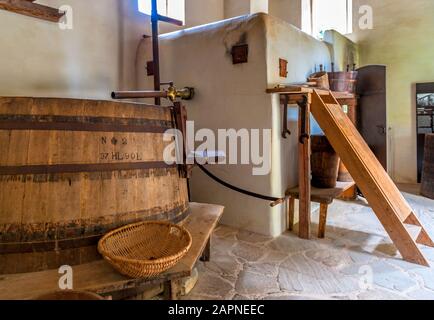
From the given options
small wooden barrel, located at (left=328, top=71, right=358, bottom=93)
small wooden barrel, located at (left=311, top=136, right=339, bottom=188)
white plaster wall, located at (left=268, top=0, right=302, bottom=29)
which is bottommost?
small wooden barrel, located at (left=311, top=136, right=339, bottom=188)

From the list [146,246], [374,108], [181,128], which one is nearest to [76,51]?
[181,128]

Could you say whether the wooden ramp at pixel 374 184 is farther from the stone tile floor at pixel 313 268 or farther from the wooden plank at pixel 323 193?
the wooden plank at pixel 323 193

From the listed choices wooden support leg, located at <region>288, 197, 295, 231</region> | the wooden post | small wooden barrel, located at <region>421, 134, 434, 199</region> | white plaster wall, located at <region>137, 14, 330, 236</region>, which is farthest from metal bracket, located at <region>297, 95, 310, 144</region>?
small wooden barrel, located at <region>421, 134, 434, 199</region>

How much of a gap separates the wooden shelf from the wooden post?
8.55 ft

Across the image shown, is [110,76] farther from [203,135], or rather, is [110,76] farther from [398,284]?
[398,284]

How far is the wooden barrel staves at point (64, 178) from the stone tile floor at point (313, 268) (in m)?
0.81

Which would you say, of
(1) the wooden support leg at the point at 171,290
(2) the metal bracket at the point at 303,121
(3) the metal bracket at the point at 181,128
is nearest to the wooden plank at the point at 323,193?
(2) the metal bracket at the point at 303,121

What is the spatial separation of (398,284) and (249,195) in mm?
1481

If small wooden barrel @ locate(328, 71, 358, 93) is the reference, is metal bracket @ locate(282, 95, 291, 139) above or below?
below

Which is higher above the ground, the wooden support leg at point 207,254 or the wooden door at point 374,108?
the wooden door at point 374,108

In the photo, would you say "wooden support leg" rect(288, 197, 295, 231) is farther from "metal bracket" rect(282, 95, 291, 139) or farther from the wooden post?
"metal bracket" rect(282, 95, 291, 139)

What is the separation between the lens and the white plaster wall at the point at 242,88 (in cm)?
306

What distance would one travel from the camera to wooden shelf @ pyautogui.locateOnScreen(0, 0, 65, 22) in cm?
288
